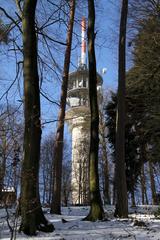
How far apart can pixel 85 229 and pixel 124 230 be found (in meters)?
0.93

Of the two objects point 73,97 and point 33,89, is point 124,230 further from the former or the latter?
point 73,97

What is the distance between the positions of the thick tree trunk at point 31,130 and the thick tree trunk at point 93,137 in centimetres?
269

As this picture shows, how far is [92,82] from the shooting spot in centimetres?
1350

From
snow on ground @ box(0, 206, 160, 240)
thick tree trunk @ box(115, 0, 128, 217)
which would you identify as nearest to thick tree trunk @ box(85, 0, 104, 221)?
snow on ground @ box(0, 206, 160, 240)

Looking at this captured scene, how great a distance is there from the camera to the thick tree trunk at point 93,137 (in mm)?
11992

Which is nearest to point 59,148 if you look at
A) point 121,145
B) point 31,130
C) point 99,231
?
point 121,145

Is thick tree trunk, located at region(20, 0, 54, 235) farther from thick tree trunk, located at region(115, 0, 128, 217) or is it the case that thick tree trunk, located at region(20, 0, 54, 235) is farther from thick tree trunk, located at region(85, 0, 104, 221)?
thick tree trunk, located at region(115, 0, 128, 217)

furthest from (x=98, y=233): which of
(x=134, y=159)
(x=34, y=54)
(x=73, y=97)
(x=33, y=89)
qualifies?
Answer: (x=73, y=97)

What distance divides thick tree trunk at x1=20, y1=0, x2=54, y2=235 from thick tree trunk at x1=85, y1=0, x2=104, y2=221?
269 centimetres

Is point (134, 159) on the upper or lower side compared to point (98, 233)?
upper

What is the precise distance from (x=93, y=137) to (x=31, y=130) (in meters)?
4.11

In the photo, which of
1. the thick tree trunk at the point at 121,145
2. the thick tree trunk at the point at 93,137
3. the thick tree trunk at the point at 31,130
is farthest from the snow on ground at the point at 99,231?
the thick tree trunk at the point at 121,145

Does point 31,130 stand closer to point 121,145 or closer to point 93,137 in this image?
point 93,137

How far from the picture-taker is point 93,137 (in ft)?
42.0
